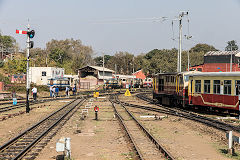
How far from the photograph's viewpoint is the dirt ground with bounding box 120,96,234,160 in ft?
33.2

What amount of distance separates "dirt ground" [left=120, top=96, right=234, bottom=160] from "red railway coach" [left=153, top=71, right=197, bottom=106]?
270 inches

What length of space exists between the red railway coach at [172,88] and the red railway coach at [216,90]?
1.00m

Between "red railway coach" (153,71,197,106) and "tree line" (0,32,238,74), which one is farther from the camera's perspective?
"tree line" (0,32,238,74)

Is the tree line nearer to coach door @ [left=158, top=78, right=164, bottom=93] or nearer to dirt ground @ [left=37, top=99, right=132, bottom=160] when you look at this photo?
coach door @ [left=158, top=78, right=164, bottom=93]

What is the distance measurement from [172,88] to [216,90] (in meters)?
6.52

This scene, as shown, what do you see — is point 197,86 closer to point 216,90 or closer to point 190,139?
point 216,90

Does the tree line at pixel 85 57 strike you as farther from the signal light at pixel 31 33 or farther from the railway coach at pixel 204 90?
the signal light at pixel 31 33

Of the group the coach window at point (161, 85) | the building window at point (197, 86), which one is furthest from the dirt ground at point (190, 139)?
the coach window at point (161, 85)

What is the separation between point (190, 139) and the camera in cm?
1284

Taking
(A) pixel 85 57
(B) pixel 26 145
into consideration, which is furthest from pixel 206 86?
(A) pixel 85 57

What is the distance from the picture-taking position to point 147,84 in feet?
250

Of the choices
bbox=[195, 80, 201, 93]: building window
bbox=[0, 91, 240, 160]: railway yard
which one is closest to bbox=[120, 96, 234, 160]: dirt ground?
bbox=[0, 91, 240, 160]: railway yard

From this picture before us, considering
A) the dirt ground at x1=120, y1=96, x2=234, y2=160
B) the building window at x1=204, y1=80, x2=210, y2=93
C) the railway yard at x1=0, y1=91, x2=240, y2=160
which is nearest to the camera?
the railway yard at x1=0, y1=91, x2=240, y2=160

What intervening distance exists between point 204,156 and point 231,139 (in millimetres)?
1131
